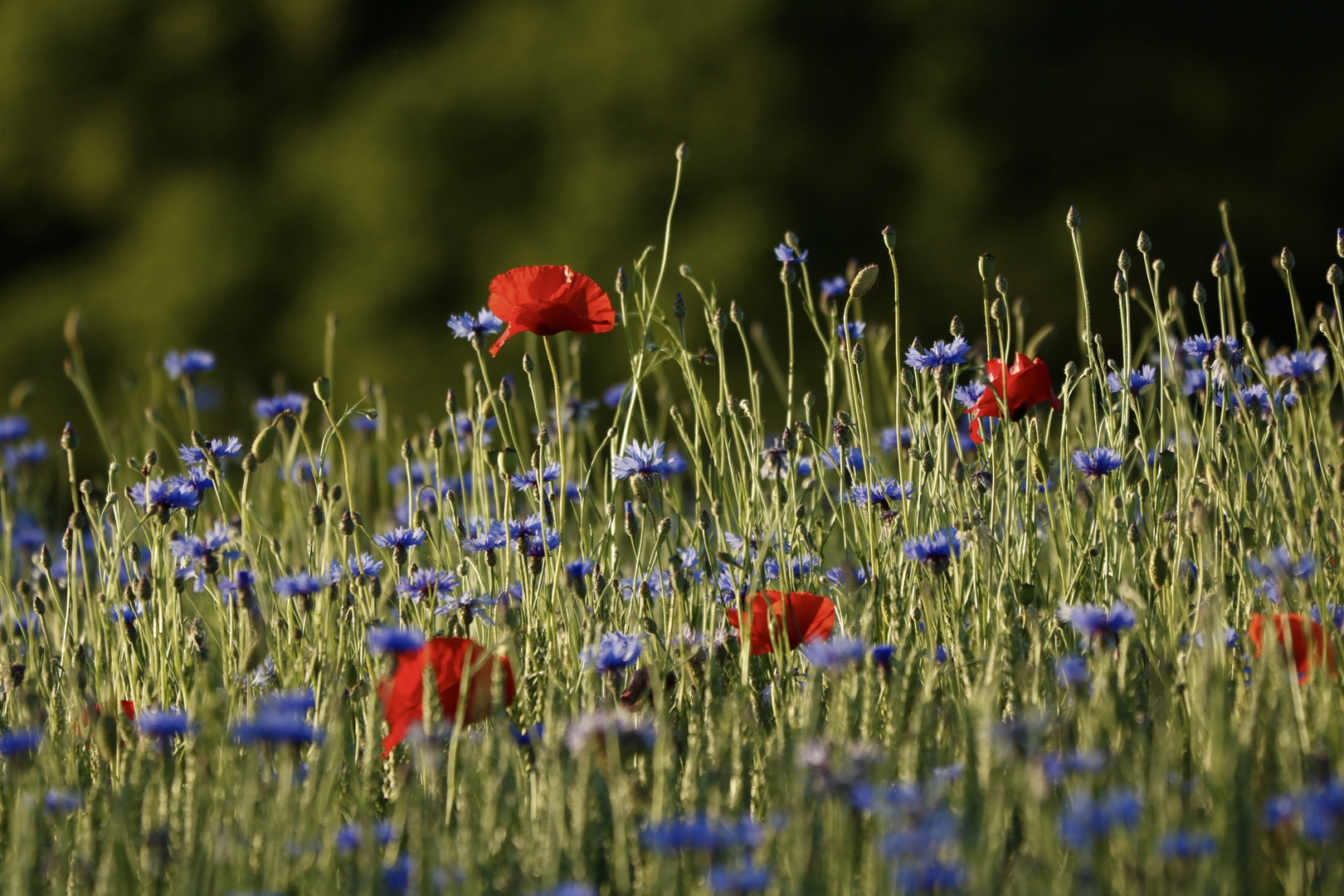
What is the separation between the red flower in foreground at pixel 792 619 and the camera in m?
1.54

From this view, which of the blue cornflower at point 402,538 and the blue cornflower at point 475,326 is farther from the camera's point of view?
the blue cornflower at point 475,326

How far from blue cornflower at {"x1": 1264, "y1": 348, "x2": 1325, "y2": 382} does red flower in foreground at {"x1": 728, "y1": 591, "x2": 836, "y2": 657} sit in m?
0.66

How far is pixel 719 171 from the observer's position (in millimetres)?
5125

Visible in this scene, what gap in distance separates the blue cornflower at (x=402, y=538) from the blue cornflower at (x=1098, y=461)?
2.80ft

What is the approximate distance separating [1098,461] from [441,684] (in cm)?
89

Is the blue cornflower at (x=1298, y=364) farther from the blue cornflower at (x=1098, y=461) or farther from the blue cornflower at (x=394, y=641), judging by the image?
the blue cornflower at (x=394, y=641)

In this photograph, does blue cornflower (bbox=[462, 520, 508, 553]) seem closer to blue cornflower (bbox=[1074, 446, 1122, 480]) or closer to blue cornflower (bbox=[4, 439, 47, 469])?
blue cornflower (bbox=[1074, 446, 1122, 480])

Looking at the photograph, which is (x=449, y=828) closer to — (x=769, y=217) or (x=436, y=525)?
(x=436, y=525)

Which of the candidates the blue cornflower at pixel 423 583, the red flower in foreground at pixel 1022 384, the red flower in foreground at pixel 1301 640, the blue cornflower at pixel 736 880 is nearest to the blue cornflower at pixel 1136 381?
the red flower in foreground at pixel 1022 384

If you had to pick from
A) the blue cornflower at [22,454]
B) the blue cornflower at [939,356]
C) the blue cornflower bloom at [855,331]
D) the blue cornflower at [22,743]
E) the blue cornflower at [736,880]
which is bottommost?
the blue cornflower at [736,880]

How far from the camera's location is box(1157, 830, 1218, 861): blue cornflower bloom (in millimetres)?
887

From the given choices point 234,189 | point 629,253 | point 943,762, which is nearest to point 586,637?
point 943,762

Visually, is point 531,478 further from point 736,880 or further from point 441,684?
point 736,880

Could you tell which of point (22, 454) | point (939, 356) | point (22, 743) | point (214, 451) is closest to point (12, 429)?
point (22, 454)
